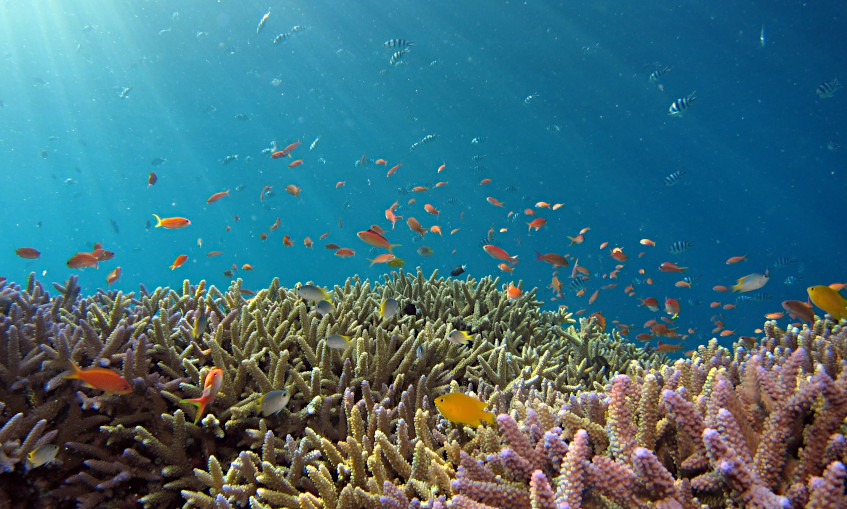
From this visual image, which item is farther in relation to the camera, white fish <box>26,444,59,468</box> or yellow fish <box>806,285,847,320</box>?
yellow fish <box>806,285,847,320</box>

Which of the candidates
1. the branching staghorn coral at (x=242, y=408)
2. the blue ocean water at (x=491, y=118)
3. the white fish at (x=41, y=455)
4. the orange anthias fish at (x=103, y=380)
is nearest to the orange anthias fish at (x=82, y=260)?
the branching staghorn coral at (x=242, y=408)

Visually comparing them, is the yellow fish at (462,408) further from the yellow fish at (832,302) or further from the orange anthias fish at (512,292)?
the orange anthias fish at (512,292)

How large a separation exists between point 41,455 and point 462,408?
266cm

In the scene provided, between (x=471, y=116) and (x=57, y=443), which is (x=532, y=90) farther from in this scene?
(x=57, y=443)

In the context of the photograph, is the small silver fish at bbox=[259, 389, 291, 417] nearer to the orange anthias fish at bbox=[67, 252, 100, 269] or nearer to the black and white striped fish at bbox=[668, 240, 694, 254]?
the orange anthias fish at bbox=[67, 252, 100, 269]

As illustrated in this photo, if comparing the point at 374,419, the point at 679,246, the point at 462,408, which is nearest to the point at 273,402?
the point at 374,419

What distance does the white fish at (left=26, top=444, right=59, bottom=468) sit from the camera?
99.1 inches

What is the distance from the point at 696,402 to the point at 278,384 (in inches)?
110

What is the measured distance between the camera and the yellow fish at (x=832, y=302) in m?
3.43

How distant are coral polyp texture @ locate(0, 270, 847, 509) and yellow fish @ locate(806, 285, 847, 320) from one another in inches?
8.5

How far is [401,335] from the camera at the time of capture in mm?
3887

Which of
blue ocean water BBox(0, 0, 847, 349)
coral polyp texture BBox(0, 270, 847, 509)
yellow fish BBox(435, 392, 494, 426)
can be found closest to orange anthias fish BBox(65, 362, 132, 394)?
coral polyp texture BBox(0, 270, 847, 509)

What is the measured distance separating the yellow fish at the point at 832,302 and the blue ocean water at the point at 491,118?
11713 millimetres

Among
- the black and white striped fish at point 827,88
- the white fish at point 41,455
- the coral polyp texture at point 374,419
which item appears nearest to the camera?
the coral polyp texture at point 374,419
